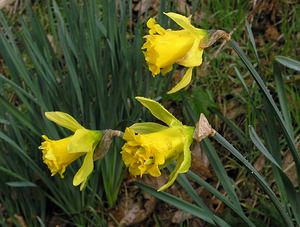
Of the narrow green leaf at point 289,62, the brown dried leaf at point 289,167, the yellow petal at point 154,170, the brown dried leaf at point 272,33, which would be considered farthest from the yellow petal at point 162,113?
the brown dried leaf at point 272,33

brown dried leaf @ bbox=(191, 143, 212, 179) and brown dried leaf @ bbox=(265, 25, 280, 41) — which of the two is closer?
brown dried leaf @ bbox=(191, 143, 212, 179)

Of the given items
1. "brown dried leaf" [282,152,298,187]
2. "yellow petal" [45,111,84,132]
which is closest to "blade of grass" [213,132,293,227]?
"yellow petal" [45,111,84,132]

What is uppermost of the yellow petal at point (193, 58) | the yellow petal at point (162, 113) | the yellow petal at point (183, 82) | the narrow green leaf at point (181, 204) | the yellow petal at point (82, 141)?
the yellow petal at point (193, 58)

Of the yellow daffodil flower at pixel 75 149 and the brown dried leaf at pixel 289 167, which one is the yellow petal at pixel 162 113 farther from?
the brown dried leaf at pixel 289 167

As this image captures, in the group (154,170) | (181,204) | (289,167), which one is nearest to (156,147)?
(154,170)

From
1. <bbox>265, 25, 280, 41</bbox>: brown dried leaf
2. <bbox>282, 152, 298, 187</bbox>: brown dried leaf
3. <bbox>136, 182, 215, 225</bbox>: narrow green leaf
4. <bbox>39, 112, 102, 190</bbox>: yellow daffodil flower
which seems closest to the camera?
<bbox>39, 112, 102, 190</bbox>: yellow daffodil flower

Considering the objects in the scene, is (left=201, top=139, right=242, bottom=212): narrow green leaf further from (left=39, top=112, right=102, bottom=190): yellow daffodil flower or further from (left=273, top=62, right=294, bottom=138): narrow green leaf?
(left=39, top=112, right=102, bottom=190): yellow daffodil flower

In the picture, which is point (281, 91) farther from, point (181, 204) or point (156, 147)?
point (156, 147)
